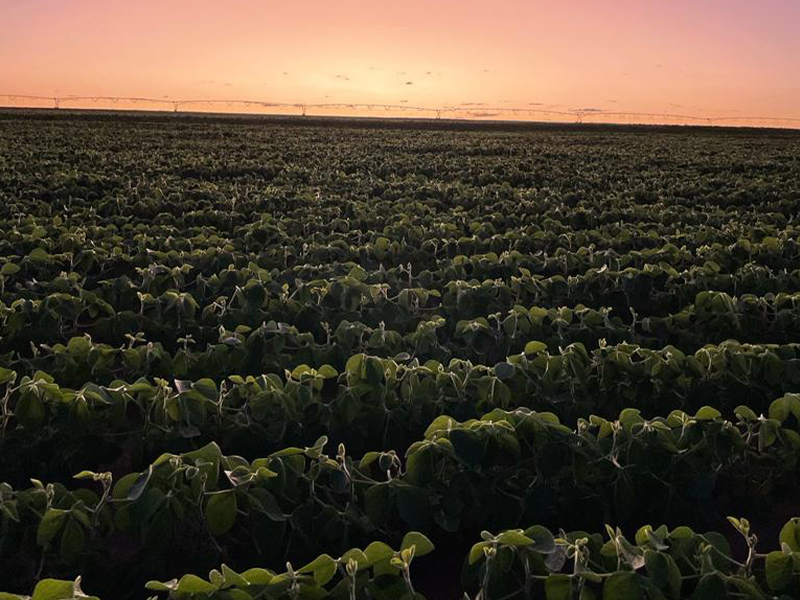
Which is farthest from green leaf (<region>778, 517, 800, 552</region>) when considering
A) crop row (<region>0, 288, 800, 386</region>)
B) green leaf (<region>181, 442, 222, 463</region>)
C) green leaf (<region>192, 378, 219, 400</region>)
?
green leaf (<region>192, 378, 219, 400</region>)

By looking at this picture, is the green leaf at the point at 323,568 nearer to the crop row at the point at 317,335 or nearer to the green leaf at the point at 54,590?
the green leaf at the point at 54,590

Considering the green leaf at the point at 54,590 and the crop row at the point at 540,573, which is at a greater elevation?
the green leaf at the point at 54,590

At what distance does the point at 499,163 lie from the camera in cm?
2566

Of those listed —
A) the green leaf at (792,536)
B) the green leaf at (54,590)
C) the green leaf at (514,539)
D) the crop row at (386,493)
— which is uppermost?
the green leaf at (514,539)

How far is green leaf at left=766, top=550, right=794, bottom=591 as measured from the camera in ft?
7.56

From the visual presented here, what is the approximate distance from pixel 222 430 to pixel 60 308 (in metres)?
2.44

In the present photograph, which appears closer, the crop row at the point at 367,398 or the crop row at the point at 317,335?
the crop row at the point at 367,398

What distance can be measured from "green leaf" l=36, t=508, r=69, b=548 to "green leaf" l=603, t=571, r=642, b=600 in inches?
77.8

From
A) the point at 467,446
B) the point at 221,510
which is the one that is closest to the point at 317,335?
the point at 467,446

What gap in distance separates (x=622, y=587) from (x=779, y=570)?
1.95ft

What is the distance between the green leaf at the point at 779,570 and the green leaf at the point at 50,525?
2.54m

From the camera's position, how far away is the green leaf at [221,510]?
269 cm

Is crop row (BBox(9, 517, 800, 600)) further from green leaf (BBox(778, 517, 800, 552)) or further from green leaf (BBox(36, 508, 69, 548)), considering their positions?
green leaf (BBox(36, 508, 69, 548))

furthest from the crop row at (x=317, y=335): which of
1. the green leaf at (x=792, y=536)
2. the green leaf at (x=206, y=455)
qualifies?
the green leaf at (x=792, y=536)
